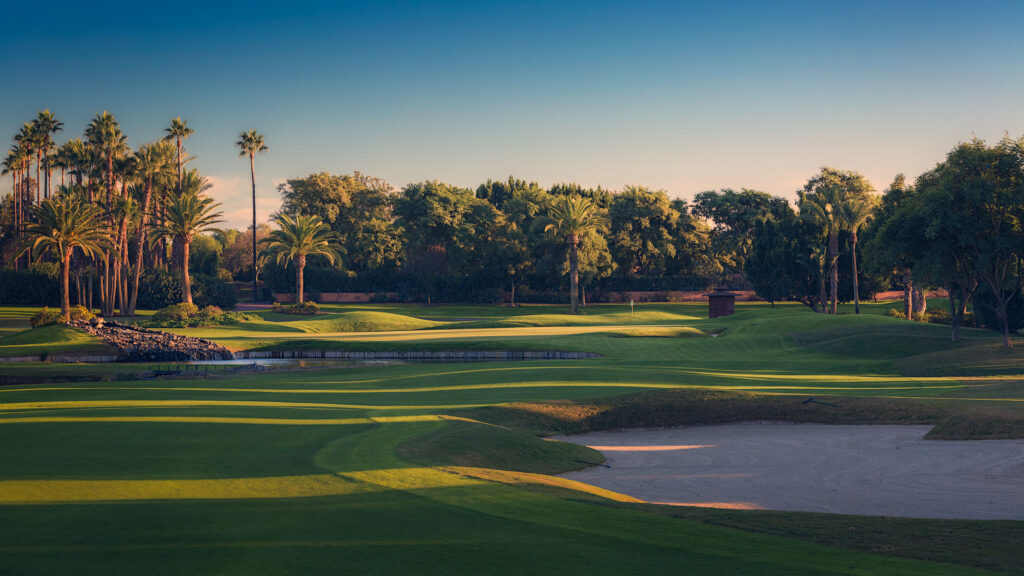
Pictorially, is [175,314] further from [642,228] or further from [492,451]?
[642,228]

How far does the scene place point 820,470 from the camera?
15695mm

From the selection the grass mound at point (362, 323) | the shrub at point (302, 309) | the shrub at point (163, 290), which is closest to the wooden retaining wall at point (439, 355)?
the grass mound at point (362, 323)

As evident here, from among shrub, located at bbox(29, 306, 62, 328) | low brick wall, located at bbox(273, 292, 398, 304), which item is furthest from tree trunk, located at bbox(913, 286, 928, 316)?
shrub, located at bbox(29, 306, 62, 328)

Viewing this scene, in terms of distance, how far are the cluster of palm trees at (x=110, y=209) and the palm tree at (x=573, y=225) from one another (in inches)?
1495

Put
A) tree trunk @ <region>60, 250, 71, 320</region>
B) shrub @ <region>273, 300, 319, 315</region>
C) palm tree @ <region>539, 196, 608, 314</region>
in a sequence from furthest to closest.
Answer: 1. palm tree @ <region>539, 196, 608, 314</region>
2. shrub @ <region>273, 300, 319, 315</region>
3. tree trunk @ <region>60, 250, 71, 320</region>

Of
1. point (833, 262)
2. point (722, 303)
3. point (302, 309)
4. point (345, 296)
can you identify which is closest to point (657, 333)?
point (722, 303)

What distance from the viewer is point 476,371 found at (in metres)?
29.6

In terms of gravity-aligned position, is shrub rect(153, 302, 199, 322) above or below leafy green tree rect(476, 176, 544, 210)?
below

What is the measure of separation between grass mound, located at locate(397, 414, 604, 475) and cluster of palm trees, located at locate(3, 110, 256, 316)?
2016 inches

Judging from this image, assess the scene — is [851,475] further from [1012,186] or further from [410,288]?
[410,288]

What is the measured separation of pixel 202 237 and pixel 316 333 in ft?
266

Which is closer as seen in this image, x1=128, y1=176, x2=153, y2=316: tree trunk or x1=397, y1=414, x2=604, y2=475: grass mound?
x1=397, y1=414, x2=604, y2=475: grass mound

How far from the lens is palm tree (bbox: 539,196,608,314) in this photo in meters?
83.7

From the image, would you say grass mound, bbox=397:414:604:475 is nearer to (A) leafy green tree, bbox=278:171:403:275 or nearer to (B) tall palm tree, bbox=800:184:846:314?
(B) tall palm tree, bbox=800:184:846:314
